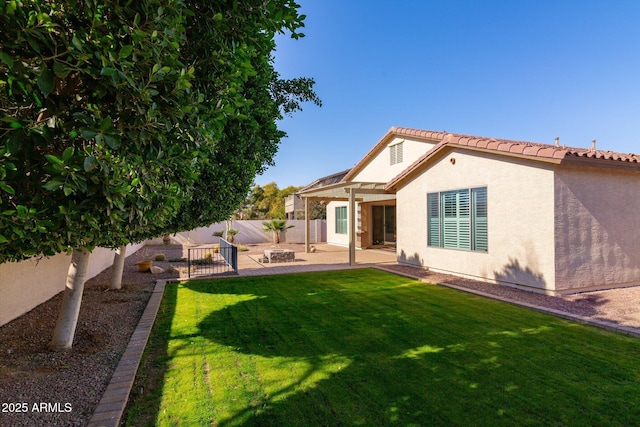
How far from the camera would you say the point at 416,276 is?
12.3 metres

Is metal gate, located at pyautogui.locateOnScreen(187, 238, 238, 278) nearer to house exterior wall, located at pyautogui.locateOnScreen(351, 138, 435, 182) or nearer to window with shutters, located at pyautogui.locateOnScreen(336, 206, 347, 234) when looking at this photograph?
window with shutters, located at pyautogui.locateOnScreen(336, 206, 347, 234)

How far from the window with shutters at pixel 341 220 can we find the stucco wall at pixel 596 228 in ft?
54.8

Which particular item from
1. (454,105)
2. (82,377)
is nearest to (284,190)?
(454,105)

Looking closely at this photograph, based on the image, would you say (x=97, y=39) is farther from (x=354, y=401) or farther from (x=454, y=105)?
(x=454, y=105)

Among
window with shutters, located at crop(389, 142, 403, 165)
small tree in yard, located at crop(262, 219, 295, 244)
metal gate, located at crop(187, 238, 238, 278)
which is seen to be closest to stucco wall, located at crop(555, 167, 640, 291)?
window with shutters, located at crop(389, 142, 403, 165)

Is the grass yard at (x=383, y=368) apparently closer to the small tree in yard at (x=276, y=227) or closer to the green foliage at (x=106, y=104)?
the green foliage at (x=106, y=104)

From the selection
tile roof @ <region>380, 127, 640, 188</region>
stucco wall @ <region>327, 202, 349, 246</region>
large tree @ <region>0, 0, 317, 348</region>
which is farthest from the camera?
stucco wall @ <region>327, 202, 349, 246</region>

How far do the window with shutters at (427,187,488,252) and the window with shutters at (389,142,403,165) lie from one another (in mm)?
7105

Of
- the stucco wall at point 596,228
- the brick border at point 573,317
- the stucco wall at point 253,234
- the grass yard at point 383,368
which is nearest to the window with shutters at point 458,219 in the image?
the brick border at point 573,317

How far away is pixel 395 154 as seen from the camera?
66.3 feet

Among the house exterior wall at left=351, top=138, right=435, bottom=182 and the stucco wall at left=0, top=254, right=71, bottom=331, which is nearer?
the stucco wall at left=0, top=254, right=71, bottom=331

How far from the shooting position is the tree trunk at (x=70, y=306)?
19.1 feet

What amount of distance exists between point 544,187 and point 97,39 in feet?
34.0

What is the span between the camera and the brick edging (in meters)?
3.77
